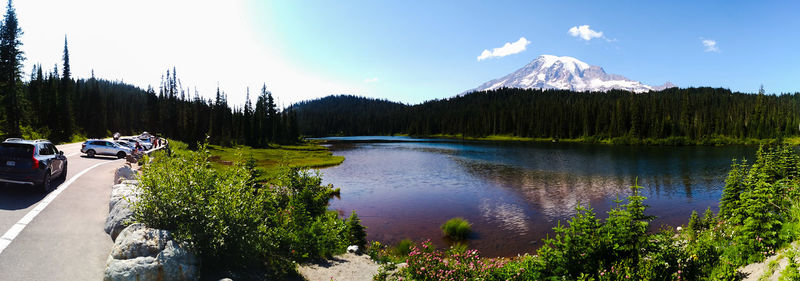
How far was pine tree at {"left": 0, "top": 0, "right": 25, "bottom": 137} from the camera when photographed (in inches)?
2125

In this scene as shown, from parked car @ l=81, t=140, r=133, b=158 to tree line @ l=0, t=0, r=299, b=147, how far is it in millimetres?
14116

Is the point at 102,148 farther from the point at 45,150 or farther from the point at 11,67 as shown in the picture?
the point at 11,67

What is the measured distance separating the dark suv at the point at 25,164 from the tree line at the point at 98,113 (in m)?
36.8

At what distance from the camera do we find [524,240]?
22688mm

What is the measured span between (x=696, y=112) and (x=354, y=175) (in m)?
175

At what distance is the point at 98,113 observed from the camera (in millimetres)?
111500

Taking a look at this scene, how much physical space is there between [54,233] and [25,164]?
7.24m

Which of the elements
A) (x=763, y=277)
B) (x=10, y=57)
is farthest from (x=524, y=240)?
(x=10, y=57)

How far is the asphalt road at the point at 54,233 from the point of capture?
9328 millimetres

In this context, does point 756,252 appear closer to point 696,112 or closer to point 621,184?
point 621,184

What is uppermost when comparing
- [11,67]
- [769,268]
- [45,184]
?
[11,67]

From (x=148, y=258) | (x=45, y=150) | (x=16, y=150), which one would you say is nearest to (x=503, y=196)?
(x=148, y=258)

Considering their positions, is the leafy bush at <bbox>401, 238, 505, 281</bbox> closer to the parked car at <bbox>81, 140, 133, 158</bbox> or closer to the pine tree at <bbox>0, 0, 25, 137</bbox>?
the parked car at <bbox>81, 140, 133, 158</bbox>

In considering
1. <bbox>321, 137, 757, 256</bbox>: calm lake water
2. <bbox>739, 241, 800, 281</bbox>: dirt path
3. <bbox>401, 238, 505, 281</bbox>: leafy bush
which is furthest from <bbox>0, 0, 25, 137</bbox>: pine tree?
<bbox>739, 241, 800, 281</bbox>: dirt path
